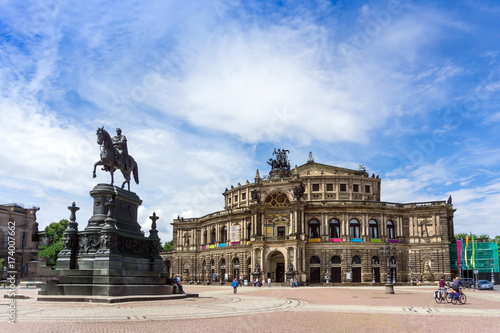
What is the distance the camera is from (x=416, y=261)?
233 feet

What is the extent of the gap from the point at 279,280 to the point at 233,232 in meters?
12.1

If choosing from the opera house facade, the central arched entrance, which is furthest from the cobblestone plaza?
the central arched entrance

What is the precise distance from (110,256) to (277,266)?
5257 cm

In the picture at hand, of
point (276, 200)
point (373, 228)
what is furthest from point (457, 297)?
point (276, 200)

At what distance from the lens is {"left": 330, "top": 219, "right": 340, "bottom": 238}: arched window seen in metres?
71.5

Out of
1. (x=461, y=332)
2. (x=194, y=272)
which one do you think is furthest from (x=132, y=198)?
(x=194, y=272)

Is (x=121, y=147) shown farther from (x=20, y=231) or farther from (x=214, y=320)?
(x=20, y=231)

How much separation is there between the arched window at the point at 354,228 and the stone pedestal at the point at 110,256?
49.4 metres

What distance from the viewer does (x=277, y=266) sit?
A: 239 feet

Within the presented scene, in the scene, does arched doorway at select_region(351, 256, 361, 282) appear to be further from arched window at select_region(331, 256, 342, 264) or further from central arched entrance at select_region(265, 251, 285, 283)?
central arched entrance at select_region(265, 251, 285, 283)

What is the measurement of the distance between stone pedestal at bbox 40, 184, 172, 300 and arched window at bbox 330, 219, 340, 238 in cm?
4840

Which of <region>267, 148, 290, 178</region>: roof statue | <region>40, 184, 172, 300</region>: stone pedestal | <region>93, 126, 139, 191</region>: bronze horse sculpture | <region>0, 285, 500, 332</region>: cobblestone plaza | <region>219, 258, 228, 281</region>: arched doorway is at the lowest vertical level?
<region>219, 258, 228, 281</region>: arched doorway

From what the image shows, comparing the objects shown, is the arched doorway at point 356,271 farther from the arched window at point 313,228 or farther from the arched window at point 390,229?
the arched window at point 390,229

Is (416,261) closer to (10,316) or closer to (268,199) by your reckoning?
(268,199)
